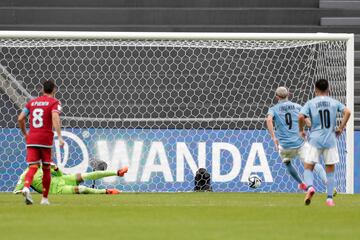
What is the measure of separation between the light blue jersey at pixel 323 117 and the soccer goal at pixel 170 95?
4.18 meters

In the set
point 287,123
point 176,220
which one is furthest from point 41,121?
point 287,123

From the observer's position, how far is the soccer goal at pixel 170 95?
16.7 m

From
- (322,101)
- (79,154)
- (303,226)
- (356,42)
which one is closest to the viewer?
(303,226)

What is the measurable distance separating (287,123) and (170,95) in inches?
132

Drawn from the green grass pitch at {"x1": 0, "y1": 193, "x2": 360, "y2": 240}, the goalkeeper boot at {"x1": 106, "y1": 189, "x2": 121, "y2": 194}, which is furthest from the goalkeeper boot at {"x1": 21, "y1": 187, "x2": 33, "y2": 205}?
the goalkeeper boot at {"x1": 106, "y1": 189, "x2": 121, "y2": 194}

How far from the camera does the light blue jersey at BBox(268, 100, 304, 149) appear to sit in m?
15.3

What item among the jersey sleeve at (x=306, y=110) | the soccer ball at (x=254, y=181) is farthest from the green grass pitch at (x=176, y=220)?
the soccer ball at (x=254, y=181)

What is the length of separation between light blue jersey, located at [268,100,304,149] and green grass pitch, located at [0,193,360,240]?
2285 millimetres

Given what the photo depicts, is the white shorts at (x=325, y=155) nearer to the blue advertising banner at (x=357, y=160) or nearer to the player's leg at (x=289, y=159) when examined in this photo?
the player's leg at (x=289, y=159)

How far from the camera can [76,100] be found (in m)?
17.9

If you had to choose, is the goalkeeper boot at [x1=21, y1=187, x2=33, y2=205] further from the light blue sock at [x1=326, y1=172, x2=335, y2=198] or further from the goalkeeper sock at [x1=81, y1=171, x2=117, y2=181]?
the goalkeeper sock at [x1=81, y1=171, x2=117, y2=181]

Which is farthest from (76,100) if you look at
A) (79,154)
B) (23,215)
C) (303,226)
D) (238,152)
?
(303,226)
